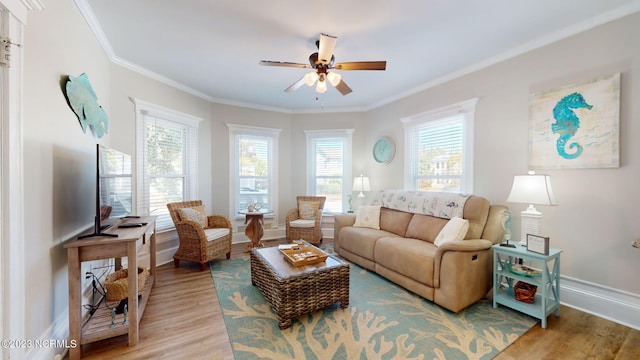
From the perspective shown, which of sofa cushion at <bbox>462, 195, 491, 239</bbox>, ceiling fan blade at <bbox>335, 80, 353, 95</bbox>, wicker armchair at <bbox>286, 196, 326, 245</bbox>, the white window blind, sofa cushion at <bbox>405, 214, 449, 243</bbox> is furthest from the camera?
the white window blind

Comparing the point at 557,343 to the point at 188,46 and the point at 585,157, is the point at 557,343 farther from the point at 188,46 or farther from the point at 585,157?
the point at 188,46

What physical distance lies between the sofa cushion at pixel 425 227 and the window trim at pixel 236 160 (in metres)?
2.75

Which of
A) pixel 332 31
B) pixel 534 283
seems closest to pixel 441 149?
pixel 534 283

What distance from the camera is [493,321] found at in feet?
7.26

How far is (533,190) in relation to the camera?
2314mm

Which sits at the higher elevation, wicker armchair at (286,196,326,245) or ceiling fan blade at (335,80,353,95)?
ceiling fan blade at (335,80,353,95)

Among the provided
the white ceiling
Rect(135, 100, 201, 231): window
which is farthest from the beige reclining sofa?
Rect(135, 100, 201, 231): window

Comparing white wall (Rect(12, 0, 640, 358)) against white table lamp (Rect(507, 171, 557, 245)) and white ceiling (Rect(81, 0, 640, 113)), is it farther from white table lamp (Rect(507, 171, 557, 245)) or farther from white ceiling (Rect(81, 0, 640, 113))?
white table lamp (Rect(507, 171, 557, 245))

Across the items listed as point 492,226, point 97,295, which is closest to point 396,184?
point 492,226

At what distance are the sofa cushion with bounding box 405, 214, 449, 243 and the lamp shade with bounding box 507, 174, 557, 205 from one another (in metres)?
0.89

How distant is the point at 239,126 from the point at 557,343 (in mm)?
4994

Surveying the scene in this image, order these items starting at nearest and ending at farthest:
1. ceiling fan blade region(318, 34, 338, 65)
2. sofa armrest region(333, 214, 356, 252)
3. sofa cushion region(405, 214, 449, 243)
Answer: ceiling fan blade region(318, 34, 338, 65) → sofa cushion region(405, 214, 449, 243) → sofa armrest region(333, 214, 356, 252)

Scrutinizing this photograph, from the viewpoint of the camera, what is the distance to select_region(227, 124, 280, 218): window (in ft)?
15.7

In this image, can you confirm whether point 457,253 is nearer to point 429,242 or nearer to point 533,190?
point 429,242
